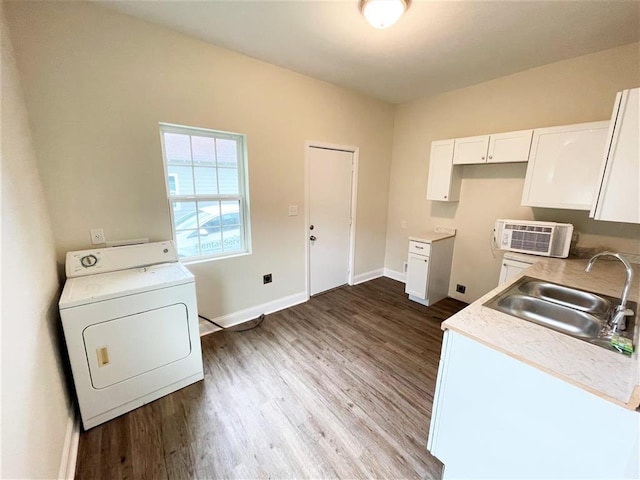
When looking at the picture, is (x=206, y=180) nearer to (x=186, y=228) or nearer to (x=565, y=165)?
(x=186, y=228)

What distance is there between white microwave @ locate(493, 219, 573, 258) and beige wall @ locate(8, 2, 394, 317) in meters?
2.18

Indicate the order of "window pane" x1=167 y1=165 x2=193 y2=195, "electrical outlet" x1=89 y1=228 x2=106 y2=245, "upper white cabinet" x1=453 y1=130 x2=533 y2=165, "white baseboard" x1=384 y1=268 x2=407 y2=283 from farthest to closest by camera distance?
"white baseboard" x1=384 y1=268 x2=407 y2=283, "upper white cabinet" x1=453 y1=130 x2=533 y2=165, "window pane" x1=167 y1=165 x2=193 y2=195, "electrical outlet" x1=89 y1=228 x2=106 y2=245

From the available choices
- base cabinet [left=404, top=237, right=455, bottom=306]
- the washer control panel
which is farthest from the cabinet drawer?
the washer control panel

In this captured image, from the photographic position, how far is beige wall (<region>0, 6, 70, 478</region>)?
891 millimetres

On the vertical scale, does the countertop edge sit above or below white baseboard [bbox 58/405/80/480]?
above

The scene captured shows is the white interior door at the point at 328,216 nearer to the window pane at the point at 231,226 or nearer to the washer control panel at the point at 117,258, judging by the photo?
the window pane at the point at 231,226

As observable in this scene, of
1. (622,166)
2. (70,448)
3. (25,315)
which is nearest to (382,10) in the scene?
(622,166)

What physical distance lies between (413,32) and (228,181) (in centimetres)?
201

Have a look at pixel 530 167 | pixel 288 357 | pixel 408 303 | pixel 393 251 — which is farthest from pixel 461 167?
pixel 288 357

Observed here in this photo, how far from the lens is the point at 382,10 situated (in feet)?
5.36

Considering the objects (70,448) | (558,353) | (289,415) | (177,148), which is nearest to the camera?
(558,353)

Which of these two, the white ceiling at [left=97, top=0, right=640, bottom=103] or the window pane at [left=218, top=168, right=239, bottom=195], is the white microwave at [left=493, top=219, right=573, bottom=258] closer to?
the white ceiling at [left=97, top=0, right=640, bottom=103]

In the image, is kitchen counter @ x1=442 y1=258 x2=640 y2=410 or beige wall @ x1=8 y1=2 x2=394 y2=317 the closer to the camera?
kitchen counter @ x1=442 y1=258 x2=640 y2=410

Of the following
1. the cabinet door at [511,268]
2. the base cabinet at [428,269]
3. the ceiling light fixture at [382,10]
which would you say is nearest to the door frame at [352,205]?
the base cabinet at [428,269]
